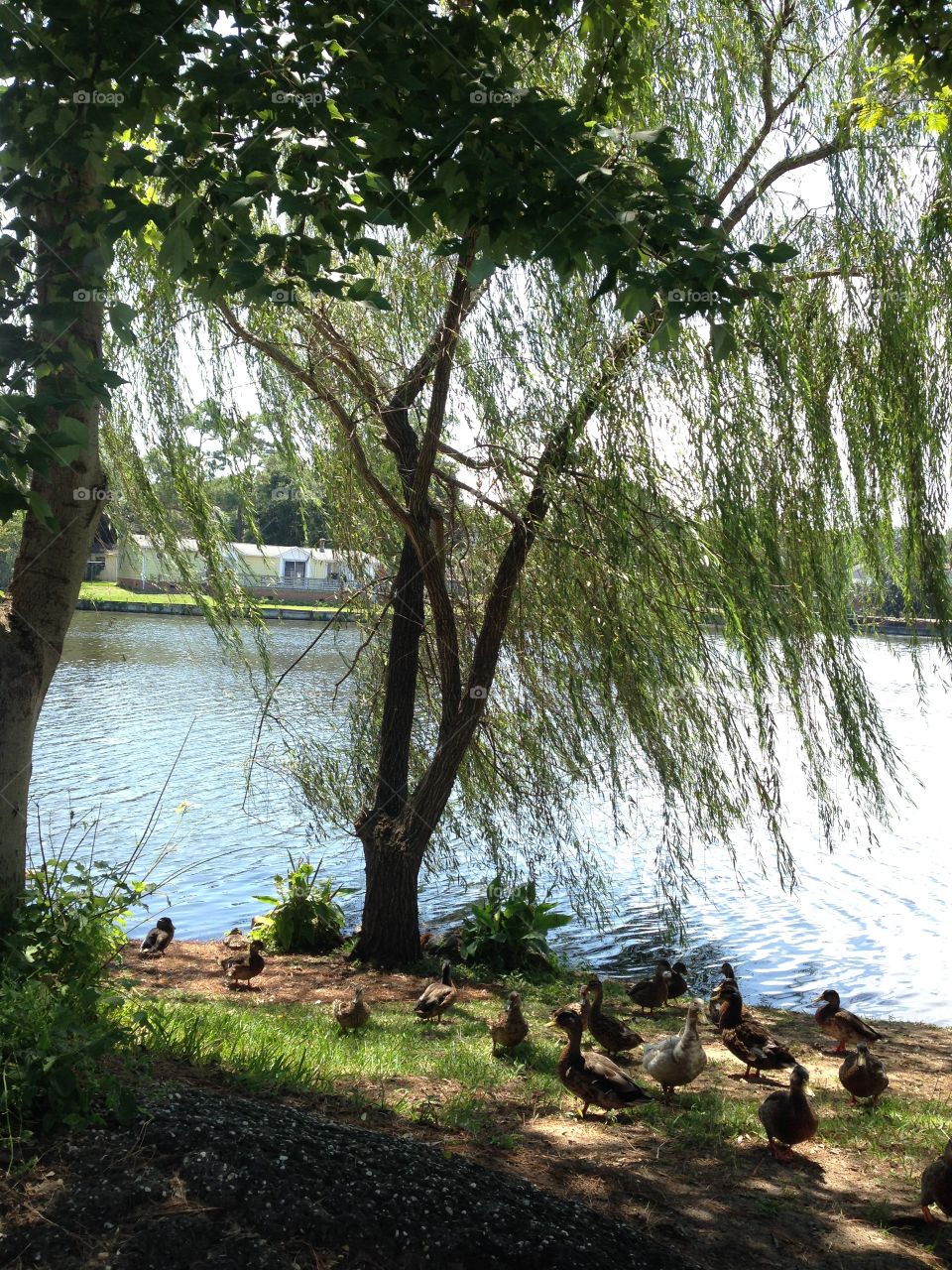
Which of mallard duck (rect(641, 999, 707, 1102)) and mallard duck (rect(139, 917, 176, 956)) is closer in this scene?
mallard duck (rect(641, 999, 707, 1102))

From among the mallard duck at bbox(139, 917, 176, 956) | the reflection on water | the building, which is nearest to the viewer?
the building

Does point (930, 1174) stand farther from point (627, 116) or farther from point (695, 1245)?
point (627, 116)

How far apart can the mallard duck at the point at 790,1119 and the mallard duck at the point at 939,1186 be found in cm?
66

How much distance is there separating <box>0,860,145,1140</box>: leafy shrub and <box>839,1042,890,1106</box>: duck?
4098 millimetres

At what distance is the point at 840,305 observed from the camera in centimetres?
817

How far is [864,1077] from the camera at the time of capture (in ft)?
20.1

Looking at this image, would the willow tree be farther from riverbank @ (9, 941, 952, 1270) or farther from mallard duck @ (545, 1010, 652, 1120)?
mallard duck @ (545, 1010, 652, 1120)

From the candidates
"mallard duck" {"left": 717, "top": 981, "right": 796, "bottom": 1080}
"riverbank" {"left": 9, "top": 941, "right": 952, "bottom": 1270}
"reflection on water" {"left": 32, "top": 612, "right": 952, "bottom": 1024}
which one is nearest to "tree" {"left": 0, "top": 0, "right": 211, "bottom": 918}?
"reflection on water" {"left": 32, "top": 612, "right": 952, "bottom": 1024}

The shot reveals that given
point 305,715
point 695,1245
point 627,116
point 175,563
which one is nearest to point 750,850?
point 305,715

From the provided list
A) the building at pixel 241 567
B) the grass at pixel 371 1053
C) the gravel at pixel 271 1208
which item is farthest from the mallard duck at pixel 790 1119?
the building at pixel 241 567

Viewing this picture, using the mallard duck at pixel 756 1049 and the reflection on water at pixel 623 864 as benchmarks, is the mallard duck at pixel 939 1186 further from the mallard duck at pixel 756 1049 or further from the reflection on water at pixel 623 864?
the reflection on water at pixel 623 864

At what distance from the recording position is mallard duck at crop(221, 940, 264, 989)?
8.79m

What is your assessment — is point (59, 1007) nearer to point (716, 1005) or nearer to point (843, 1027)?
point (843, 1027)

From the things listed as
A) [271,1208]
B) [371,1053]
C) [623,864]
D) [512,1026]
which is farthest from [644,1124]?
[623,864]
